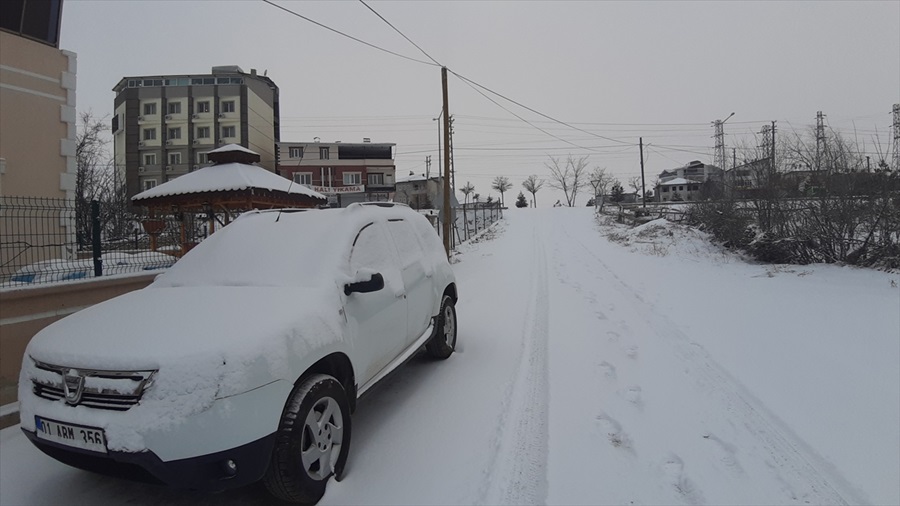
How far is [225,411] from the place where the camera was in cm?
234

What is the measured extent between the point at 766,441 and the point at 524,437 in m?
1.85

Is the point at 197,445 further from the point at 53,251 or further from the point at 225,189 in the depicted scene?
the point at 225,189

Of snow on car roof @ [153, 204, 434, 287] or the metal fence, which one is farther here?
→ the metal fence

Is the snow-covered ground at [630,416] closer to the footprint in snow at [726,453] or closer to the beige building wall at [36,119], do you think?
the footprint in snow at [726,453]

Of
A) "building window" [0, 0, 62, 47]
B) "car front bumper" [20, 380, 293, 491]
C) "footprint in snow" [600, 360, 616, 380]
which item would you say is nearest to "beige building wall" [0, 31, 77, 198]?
"building window" [0, 0, 62, 47]

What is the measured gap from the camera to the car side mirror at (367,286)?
3.40 m

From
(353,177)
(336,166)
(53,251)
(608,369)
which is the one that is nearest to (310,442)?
(608,369)

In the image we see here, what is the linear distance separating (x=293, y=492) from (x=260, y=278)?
1.53 metres

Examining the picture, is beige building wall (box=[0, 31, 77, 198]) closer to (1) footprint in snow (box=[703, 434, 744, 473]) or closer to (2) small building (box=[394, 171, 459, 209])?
(1) footprint in snow (box=[703, 434, 744, 473])

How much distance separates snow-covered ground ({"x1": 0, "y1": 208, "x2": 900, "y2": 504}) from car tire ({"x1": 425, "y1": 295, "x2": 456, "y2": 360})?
0.17 m

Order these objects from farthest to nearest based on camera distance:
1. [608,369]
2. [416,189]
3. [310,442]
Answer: [416,189], [608,369], [310,442]

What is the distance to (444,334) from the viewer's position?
18.3 ft

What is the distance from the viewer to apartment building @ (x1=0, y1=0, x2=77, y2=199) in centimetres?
905

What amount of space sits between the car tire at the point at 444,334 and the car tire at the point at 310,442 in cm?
217
